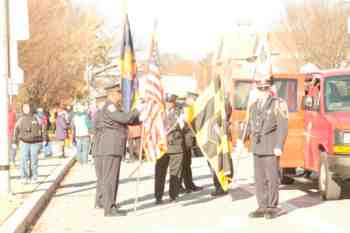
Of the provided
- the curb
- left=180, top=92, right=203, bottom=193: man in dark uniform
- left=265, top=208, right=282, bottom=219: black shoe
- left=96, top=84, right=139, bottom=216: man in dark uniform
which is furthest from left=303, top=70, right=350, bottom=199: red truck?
the curb

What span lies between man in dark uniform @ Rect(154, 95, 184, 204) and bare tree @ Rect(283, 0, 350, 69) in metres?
35.7

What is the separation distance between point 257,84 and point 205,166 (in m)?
10.1

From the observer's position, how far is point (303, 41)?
49.0 metres

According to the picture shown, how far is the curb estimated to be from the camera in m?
9.80

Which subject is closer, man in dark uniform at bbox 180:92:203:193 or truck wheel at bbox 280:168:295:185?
man in dark uniform at bbox 180:92:203:193

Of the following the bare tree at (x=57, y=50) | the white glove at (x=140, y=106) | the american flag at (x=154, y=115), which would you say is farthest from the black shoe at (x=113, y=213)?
the bare tree at (x=57, y=50)

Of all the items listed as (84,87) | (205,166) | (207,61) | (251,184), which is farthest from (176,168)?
(207,61)

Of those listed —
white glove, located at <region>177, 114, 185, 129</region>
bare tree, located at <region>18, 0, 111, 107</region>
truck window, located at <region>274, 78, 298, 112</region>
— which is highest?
bare tree, located at <region>18, 0, 111, 107</region>

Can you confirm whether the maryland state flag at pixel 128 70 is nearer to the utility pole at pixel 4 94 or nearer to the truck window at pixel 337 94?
the utility pole at pixel 4 94

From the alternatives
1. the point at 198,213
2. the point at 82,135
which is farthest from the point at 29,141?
the point at 82,135

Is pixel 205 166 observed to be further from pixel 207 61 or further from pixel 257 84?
pixel 207 61

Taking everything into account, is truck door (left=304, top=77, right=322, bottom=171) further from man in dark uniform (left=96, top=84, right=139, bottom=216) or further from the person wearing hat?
man in dark uniform (left=96, top=84, right=139, bottom=216)

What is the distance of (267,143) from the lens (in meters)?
11.0

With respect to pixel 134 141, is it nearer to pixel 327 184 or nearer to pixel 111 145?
pixel 327 184
